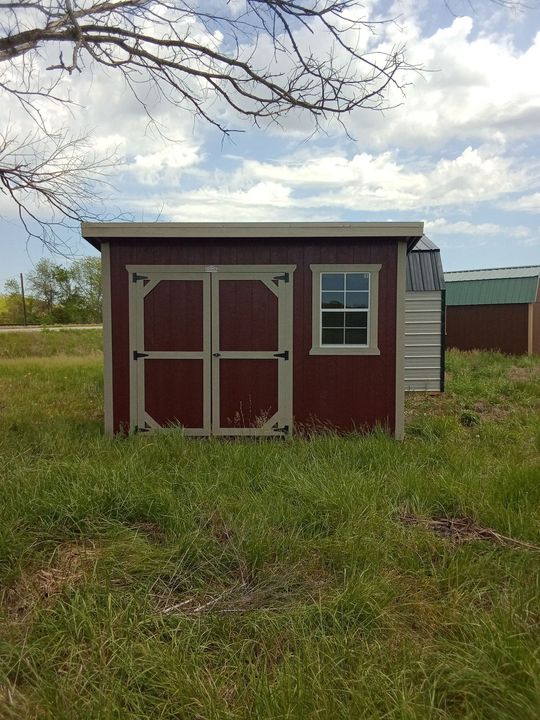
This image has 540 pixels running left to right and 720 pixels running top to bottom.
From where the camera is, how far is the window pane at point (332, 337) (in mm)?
6711

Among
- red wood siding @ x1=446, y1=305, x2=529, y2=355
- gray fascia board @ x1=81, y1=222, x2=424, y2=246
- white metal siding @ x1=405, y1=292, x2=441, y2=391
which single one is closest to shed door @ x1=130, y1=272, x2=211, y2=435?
gray fascia board @ x1=81, y1=222, x2=424, y2=246

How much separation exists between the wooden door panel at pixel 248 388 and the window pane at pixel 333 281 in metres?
1.20

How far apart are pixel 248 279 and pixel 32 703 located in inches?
203

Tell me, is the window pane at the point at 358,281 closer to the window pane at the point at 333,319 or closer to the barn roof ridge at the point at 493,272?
the window pane at the point at 333,319

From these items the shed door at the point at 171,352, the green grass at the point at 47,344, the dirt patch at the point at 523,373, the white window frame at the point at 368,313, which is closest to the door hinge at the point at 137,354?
the shed door at the point at 171,352

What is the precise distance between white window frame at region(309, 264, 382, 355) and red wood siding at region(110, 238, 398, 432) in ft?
0.19

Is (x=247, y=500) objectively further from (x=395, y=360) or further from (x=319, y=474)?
(x=395, y=360)

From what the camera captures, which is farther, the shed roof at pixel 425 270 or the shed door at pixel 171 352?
the shed roof at pixel 425 270

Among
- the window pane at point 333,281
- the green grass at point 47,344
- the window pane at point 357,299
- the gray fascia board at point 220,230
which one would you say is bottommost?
the green grass at point 47,344

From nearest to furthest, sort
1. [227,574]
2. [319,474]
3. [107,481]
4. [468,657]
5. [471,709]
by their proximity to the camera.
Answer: [471,709], [468,657], [227,574], [107,481], [319,474]

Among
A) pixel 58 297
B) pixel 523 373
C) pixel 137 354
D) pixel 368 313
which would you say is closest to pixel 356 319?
pixel 368 313

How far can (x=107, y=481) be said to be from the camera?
13.0 feet

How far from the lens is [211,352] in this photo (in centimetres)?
671

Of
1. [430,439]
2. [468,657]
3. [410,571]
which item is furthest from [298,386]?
[468,657]
